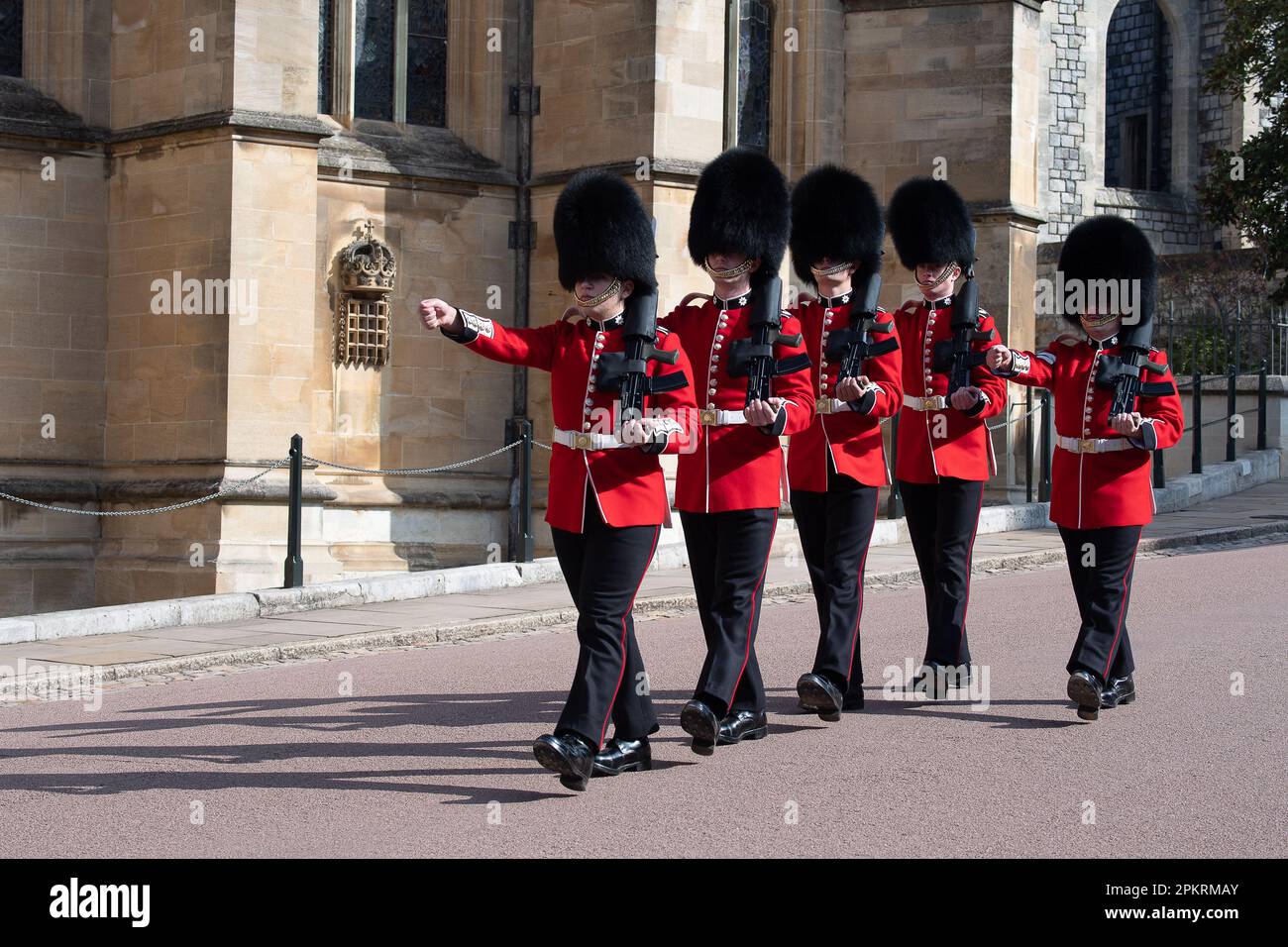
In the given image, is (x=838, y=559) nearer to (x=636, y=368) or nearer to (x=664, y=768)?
(x=664, y=768)

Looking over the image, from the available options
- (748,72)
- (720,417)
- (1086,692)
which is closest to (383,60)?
(748,72)

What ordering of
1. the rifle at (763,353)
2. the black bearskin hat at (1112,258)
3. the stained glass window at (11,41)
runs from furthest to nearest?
the stained glass window at (11,41) < the black bearskin hat at (1112,258) < the rifle at (763,353)

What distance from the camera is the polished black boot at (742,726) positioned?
666cm

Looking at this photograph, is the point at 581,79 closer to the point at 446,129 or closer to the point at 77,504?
the point at 446,129

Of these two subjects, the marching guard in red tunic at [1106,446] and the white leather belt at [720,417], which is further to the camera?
the marching guard in red tunic at [1106,446]

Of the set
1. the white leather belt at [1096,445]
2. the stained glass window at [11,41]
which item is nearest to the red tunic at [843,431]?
the white leather belt at [1096,445]

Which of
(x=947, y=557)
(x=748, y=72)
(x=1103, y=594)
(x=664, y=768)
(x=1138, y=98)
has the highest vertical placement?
(x=1138, y=98)

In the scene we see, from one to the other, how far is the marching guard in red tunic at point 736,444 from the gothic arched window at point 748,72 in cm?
1004

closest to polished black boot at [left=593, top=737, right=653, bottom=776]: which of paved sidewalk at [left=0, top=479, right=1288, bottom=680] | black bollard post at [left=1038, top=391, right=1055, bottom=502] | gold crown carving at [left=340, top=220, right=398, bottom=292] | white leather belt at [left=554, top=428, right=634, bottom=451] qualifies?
white leather belt at [left=554, top=428, right=634, bottom=451]

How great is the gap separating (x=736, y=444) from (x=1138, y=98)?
27.9 meters

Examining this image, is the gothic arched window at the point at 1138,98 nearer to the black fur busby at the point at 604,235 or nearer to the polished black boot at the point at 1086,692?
the polished black boot at the point at 1086,692

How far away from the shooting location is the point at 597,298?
630 cm

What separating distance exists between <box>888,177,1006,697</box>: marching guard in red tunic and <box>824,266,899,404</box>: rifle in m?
0.50

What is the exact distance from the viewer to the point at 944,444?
7.82m
